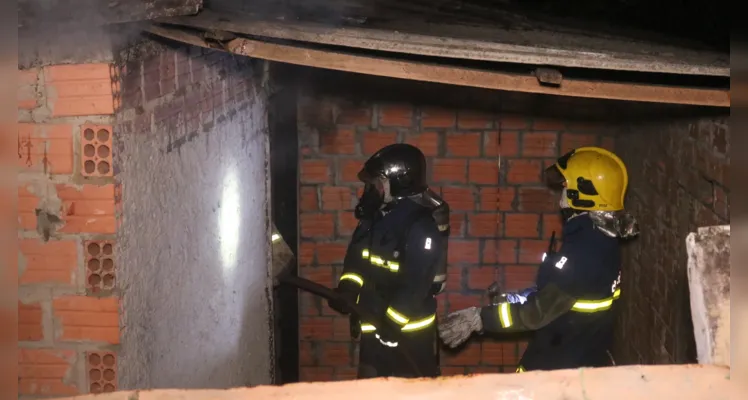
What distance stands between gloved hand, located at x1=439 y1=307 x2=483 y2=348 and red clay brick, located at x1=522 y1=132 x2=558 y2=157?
1342mm

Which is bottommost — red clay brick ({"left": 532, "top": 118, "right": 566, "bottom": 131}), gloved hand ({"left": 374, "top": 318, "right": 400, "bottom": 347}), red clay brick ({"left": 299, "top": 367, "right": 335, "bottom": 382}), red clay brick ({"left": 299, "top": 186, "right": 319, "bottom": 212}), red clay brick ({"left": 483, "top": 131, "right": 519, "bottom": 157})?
red clay brick ({"left": 299, "top": 367, "right": 335, "bottom": 382})

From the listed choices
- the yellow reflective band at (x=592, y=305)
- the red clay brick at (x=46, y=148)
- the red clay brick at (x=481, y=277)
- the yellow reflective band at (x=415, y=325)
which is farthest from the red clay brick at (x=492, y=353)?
the red clay brick at (x=46, y=148)

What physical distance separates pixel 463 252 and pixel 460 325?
2.95ft

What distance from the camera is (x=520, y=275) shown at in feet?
17.7

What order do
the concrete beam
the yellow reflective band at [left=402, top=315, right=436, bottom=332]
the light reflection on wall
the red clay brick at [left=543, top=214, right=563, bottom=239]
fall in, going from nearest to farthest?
1. the concrete beam
2. the light reflection on wall
3. the yellow reflective band at [left=402, top=315, right=436, bottom=332]
4. the red clay brick at [left=543, top=214, right=563, bottom=239]

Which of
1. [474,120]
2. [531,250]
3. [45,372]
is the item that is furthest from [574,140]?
[45,372]

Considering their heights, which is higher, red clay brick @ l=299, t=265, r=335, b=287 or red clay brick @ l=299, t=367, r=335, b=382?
red clay brick @ l=299, t=265, r=335, b=287

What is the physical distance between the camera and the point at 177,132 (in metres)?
2.69

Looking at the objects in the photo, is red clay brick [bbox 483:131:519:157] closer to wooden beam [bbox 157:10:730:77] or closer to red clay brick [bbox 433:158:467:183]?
red clay brick [bbox 433:158:467:183]

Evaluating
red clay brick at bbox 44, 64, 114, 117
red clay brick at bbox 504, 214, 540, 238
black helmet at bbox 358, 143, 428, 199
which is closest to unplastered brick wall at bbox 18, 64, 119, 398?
red clay brick at bbox 44, 64, 114, 117

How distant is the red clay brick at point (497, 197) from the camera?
17.3 ft

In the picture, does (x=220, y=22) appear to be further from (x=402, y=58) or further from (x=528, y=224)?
(x=528, y=224)

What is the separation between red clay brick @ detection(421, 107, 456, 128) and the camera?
5.17m

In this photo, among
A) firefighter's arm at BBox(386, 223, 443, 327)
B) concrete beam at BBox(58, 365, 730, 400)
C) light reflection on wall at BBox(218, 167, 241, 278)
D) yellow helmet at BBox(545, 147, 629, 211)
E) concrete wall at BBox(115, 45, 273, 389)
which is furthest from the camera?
firefighter's arm at BBox(386, 223, 443, 327)
